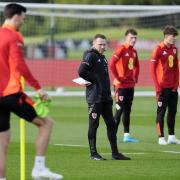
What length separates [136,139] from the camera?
18125 millimetres

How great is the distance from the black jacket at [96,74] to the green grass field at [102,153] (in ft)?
3.56

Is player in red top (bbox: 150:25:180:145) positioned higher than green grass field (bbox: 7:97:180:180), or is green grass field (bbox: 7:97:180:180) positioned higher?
player in red top (bbox: 150:25:180:145)

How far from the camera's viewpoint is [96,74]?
14.4 metres

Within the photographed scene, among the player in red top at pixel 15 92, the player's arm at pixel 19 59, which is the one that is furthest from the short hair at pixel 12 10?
the player's arm at pixel 19 59

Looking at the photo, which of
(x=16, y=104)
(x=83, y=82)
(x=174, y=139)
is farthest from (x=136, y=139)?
(x=16, y=104)

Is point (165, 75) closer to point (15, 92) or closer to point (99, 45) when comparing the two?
point (99, 45)

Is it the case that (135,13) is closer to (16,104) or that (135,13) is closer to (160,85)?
(160,85)

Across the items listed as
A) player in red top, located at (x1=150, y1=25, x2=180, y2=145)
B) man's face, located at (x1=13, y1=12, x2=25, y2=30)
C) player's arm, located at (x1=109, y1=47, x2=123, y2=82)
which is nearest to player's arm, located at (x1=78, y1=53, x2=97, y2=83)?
player in red top, located at (x1=150, y1=25, x2=180, y2=145)

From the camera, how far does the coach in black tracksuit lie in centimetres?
1440

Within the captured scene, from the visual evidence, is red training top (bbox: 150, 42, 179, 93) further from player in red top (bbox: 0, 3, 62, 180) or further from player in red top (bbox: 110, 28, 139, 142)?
player in red top (bbox: 0, 3, 62, 180)

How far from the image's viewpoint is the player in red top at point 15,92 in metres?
10.3

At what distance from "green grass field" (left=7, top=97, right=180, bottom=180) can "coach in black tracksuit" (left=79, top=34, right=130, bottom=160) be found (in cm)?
29

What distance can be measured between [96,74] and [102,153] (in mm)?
1745

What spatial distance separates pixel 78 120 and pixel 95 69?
8705 mm
